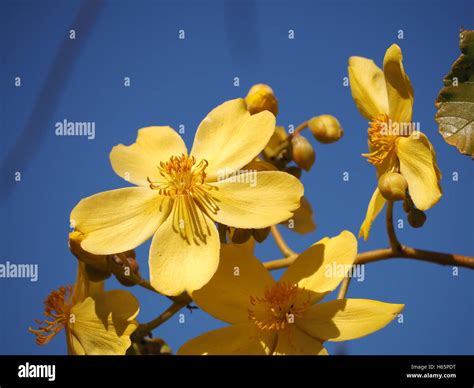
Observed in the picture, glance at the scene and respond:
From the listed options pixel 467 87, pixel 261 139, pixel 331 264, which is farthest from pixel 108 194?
pixel 467 87

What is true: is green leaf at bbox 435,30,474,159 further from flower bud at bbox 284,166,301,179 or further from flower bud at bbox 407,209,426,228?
flower bud at bbox 284,166,301,179

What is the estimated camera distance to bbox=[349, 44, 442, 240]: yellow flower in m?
1.44

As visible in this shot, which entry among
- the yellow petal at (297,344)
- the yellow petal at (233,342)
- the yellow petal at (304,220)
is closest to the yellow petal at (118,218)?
→ the yellow petal at (233,342)

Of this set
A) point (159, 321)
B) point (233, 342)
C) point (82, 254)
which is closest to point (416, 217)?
point (233, 342)

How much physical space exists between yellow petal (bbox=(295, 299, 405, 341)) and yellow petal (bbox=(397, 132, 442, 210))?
220 mm

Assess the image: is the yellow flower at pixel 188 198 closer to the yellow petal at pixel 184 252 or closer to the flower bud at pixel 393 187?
the yellow petal at pixel 184 252

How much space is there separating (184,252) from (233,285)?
0.12 m

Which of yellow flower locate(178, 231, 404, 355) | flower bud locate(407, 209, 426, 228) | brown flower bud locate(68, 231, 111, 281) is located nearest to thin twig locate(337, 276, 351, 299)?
yellow flower locate(178, 231, 404, 355)

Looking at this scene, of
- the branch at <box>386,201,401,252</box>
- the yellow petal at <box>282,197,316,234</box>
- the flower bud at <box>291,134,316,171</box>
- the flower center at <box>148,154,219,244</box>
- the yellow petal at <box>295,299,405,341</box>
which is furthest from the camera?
the yellow petal at <box>282,197,316,234</box>

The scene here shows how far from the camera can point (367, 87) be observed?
1.64 m

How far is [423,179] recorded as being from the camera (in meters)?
1.46

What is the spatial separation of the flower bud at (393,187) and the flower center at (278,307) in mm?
266

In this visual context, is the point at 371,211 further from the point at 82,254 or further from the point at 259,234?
the point at 82,254

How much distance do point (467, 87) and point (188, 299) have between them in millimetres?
735
